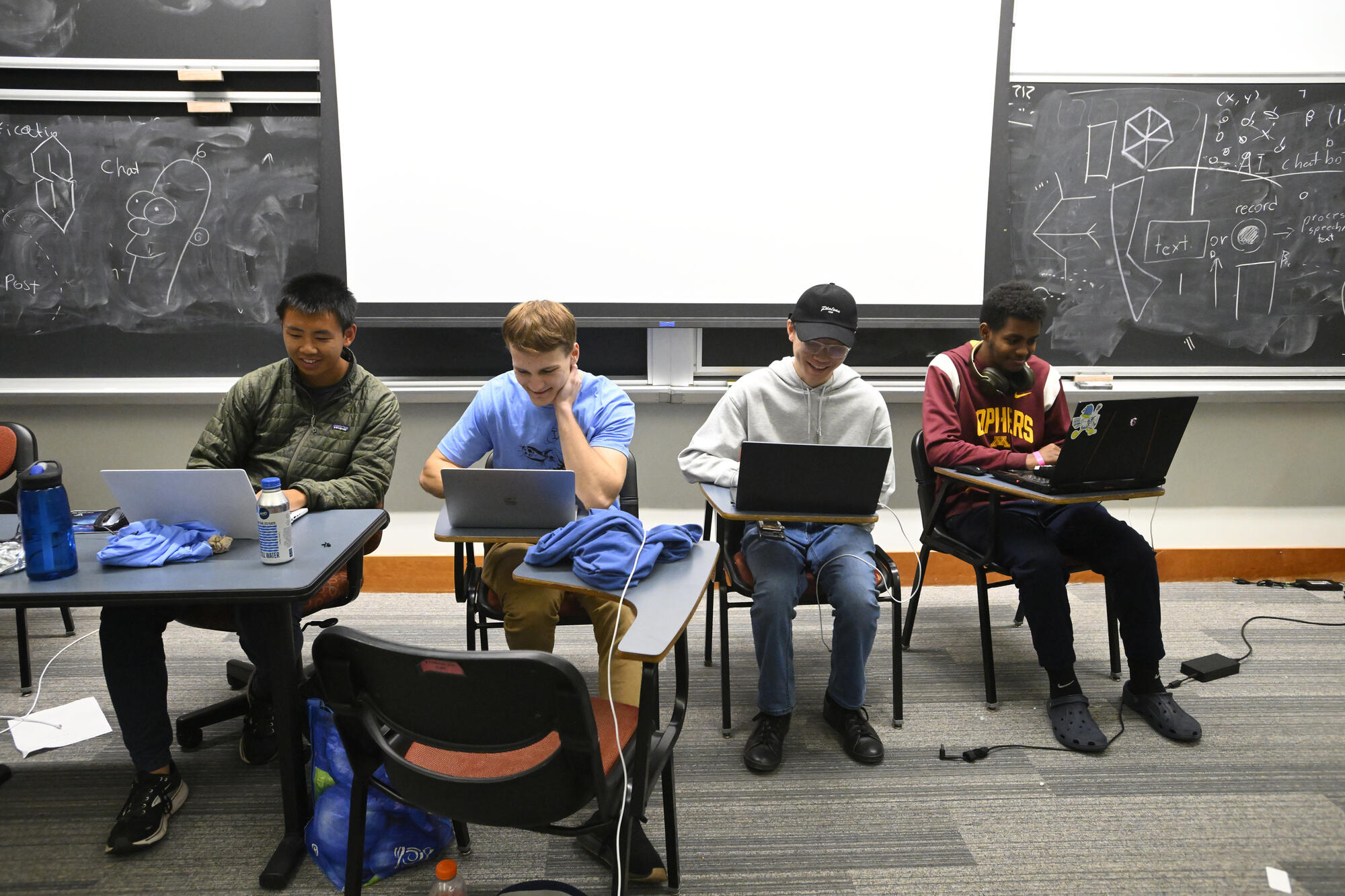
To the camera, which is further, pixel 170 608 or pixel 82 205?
pixel 82 205

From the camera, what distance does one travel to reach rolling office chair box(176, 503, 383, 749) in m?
1.92

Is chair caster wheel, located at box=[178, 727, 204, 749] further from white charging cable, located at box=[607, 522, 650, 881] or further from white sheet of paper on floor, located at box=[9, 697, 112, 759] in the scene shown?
white charging cable, located at box=[607, 522, 650, 881]

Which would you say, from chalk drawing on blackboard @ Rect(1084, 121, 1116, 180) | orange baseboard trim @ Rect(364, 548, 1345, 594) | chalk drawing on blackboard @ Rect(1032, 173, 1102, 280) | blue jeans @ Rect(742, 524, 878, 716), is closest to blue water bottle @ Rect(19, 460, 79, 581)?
blue jeans @ Rect(742, 524, 878, 716)

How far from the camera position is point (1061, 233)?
3.12m

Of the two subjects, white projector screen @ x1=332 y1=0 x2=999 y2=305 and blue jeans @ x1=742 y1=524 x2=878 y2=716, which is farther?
white projector screen @ x1=332 y1=0 x2=999 y2=305

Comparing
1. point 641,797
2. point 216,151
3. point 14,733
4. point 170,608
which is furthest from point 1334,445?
point 14,733

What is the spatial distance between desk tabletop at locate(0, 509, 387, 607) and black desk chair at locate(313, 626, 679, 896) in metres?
0.34

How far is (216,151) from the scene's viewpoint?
2.90 m

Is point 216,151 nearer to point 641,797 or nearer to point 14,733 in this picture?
point 14,733

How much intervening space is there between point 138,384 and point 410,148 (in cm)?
141

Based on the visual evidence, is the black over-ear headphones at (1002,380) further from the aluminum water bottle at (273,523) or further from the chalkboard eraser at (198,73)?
the chalkboard eraser at (198,73)

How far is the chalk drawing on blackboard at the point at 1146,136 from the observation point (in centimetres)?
307

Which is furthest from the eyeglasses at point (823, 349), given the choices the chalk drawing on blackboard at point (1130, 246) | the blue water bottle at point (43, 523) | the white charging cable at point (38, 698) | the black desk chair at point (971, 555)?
the white charging cable at point (38, 698)

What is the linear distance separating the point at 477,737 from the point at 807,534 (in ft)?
4.55
